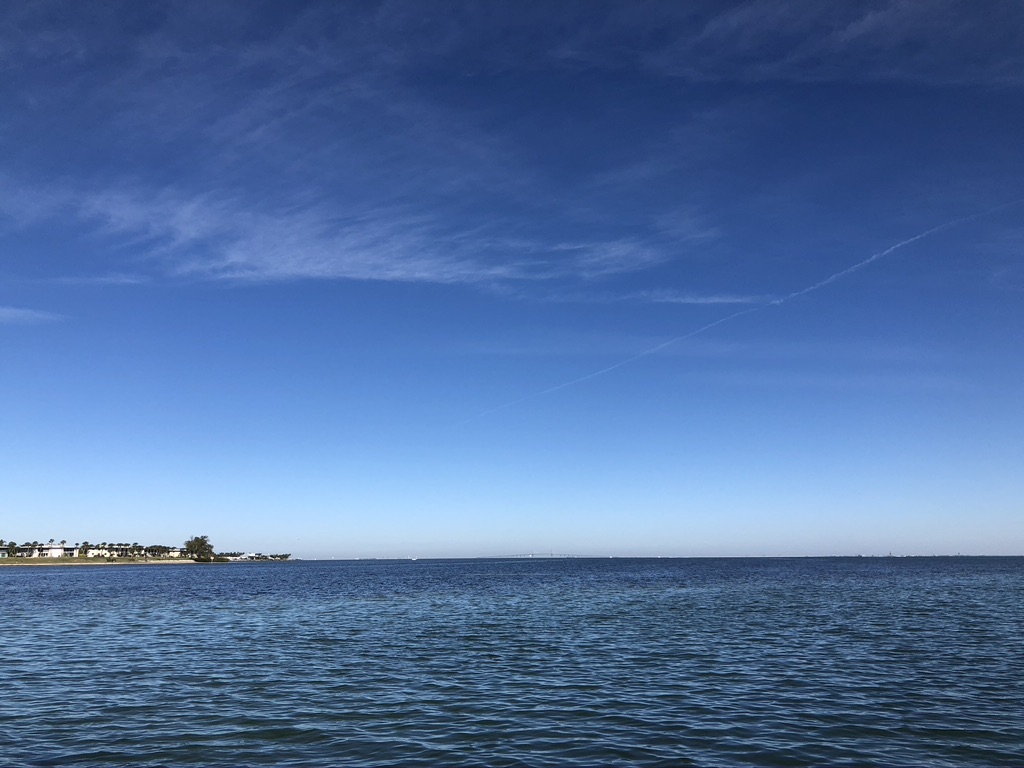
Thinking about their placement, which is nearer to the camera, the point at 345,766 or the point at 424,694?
the point at 345,766

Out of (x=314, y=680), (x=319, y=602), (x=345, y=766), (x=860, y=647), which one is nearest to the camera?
(x=345, y=766)

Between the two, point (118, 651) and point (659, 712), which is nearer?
point (659, 712)

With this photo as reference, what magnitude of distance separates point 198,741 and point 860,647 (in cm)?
3192

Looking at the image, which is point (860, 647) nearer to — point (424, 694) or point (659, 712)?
point (659, 712)

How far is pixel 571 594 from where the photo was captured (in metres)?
82.6

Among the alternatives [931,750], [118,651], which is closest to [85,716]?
[118,651]

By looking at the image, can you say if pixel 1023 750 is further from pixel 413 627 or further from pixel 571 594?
pixel 571 594

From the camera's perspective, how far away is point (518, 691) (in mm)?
26250

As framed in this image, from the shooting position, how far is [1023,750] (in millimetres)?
18422

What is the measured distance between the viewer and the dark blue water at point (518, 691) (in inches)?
744

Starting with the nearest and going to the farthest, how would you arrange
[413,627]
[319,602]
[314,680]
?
[314,680] < [413,627] < [319,602]

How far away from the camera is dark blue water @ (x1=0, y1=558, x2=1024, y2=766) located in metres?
18.9

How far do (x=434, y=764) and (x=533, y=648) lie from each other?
19897mm

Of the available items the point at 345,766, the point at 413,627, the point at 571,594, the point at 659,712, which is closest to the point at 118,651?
the point at 413,627
